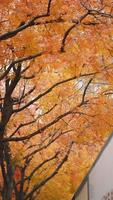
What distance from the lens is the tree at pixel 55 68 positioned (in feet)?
36.9

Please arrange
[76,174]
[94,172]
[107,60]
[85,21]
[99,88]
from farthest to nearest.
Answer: [76,174]
[94,172]
[99,88]
[107,60]
[85,21]

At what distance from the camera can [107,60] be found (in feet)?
47.1

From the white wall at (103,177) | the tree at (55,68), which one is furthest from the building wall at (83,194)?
the tree at (55,68)

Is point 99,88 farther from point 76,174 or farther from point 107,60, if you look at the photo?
point 76,174

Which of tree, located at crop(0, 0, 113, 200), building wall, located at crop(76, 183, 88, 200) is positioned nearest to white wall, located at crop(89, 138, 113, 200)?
tree, located at crop(0, 0, 113, 200)

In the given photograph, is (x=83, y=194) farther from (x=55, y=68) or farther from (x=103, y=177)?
(x=55, y=68)

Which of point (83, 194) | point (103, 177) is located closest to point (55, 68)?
point (103, 177)

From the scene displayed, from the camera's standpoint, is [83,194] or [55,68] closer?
[55,68]

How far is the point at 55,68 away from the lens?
535 inches

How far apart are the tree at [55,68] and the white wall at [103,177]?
1346mm

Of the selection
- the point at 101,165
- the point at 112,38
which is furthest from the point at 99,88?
the point at 112,38

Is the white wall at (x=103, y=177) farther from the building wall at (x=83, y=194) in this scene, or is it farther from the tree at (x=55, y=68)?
the building wall at (x=83, y=194)

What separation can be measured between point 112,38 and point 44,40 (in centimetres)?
161

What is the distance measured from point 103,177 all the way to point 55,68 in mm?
5198
